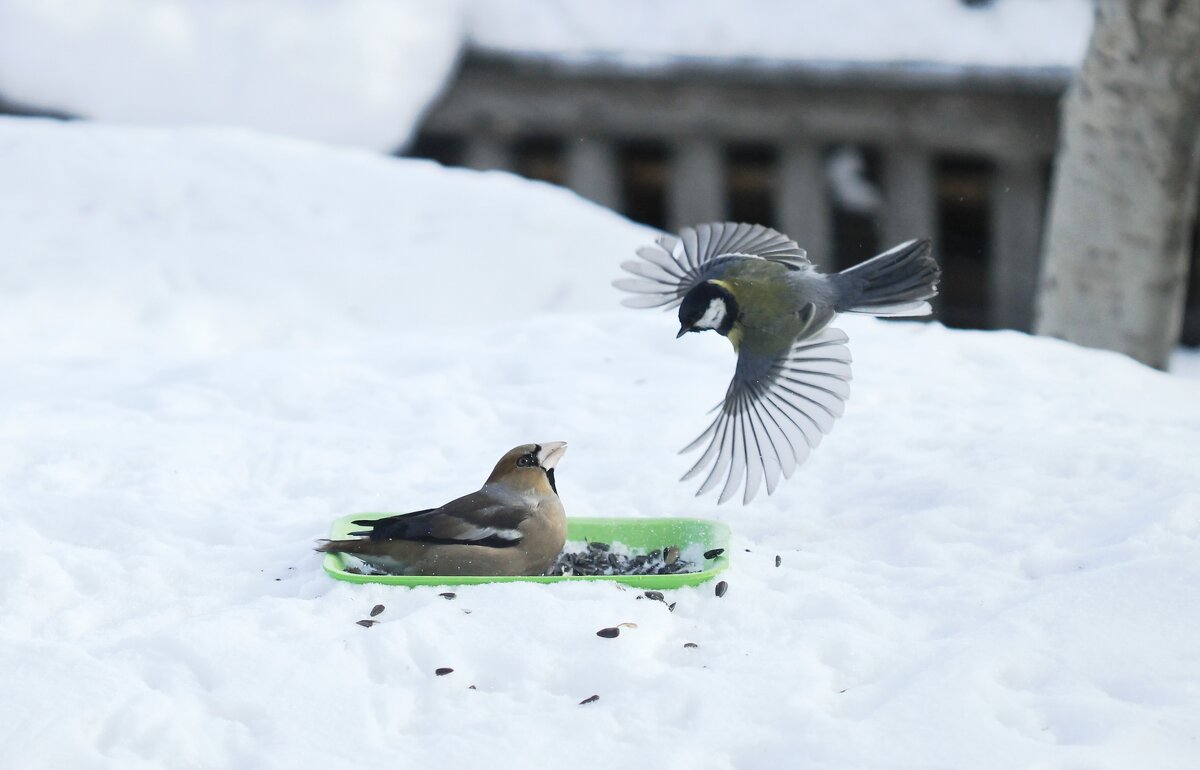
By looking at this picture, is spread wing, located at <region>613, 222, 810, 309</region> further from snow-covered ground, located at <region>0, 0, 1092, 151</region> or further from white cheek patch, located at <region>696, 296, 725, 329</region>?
snow-covered ground, located at <region>0, 0, 1092, 151</region>

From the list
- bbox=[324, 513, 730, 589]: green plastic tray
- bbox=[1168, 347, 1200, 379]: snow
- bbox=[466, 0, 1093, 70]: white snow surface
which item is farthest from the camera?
bbox=[466, 0, 1093, 70]: white snow surface

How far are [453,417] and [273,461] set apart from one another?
0.57 m

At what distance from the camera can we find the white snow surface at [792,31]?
6.07m

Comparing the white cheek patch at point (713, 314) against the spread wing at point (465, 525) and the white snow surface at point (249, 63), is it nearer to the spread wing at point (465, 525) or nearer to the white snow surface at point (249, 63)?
the spread wing at point (465, 525)

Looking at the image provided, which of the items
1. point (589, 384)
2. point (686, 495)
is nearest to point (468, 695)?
point (686, 495)

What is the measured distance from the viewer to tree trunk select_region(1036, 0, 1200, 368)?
4.89 meters

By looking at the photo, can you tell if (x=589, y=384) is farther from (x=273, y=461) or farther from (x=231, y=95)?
(x=231, y=95)

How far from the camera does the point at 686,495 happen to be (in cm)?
363

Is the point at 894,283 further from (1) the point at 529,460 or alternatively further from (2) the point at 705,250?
(1) the point at 529,460

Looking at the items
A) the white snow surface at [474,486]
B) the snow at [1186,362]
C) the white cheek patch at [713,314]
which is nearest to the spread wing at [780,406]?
the white cheek patch at [713,314]

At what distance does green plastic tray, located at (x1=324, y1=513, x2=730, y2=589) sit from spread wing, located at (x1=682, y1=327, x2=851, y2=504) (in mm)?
117

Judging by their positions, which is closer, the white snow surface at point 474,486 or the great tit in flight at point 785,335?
the white snow surface at point 474,486

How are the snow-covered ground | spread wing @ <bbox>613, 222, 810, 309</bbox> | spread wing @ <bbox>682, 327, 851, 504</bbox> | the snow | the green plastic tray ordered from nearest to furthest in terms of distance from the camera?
1. the green plastic tray
2. spread wing @ <bbox>682, 327, 851, 504</bbox>
3. spread wing @ <bbox>613, 222, 810, 309</bbox>
4. the snow
5. the snow-covered ground

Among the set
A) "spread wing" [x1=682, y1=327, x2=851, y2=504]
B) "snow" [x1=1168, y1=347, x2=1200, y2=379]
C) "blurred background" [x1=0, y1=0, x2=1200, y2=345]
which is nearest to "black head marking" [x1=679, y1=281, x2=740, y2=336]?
"spread wing" [x1=682, y1=327, x2=851, y2=504]
